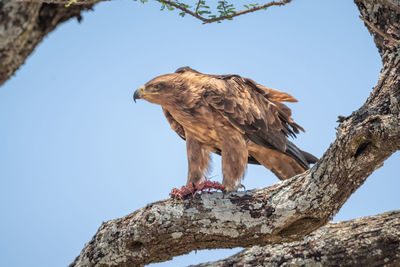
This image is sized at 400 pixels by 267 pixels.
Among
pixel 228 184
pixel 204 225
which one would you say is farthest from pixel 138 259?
pixel 228 184

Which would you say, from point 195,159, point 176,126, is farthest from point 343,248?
point 176,126

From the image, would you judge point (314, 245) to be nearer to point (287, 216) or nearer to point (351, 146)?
point (287, 216)

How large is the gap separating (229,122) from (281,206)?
5.20ft

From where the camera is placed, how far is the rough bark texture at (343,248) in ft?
14.3

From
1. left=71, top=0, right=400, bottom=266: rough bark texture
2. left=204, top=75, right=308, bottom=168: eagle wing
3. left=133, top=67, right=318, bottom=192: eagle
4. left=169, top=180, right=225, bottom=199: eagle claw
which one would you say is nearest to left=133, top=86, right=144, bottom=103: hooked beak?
left=133, top=67, right=318, bottom=192: eagle

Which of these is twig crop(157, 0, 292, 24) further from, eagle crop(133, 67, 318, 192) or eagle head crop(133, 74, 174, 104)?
eagle head crop(133, 74, 174, 104)

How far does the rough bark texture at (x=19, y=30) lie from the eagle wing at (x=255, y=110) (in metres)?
2.22

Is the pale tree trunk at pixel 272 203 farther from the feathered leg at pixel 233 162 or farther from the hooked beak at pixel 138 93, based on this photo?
the hooked beak at pixel 138 93

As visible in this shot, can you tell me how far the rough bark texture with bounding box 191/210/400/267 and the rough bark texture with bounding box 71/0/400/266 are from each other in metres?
0.25

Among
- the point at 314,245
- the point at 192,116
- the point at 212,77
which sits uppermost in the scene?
the point at 212,77

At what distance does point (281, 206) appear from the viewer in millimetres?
4418

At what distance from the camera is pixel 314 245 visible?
4.65m

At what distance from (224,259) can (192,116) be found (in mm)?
1707

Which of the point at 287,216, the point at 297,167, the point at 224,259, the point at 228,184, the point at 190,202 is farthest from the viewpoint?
the point at 297,167
